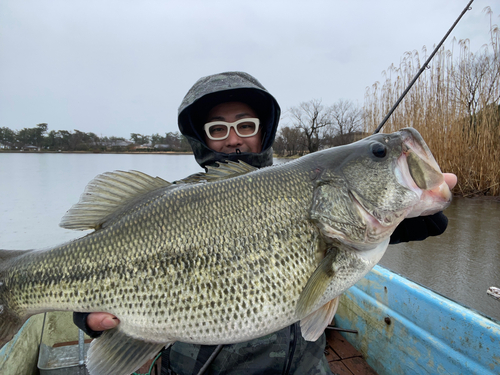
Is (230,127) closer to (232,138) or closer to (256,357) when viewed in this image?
(232,138)

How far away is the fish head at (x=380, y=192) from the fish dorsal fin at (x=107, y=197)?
82 cm

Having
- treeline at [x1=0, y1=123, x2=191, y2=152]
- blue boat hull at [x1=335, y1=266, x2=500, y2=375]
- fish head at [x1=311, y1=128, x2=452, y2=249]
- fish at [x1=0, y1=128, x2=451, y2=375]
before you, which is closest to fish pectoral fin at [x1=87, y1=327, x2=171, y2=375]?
fish at [x1=0, y1=128, x2=451, y2=375]

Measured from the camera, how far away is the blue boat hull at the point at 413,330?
5.02 feet

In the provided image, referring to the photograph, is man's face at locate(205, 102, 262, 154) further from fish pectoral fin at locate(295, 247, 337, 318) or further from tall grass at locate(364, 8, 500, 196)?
tall grass at locate(364, 8, 500, 196)

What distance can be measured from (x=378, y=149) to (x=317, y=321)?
2.62 ft

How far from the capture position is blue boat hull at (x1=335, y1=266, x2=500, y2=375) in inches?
60.2

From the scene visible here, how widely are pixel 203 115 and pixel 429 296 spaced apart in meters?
2.22

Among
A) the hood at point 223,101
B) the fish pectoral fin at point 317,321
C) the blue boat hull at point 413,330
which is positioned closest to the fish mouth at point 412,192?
the fish pectoral fin at point 317,321

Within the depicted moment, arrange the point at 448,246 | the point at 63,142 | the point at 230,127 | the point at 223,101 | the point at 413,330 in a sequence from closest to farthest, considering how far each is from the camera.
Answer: the point at 413,330, the point at 230,127, the point at 223,101, the point at 448,246, the point at 63,142

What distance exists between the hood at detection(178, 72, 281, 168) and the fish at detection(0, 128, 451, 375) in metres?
1.03

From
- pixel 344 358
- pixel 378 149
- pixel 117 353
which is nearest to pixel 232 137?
pixel 378 149

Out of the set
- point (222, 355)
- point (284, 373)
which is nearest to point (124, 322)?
point (222, 355)

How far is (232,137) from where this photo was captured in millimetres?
2234

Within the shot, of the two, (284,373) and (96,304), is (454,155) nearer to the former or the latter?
(284,373)
